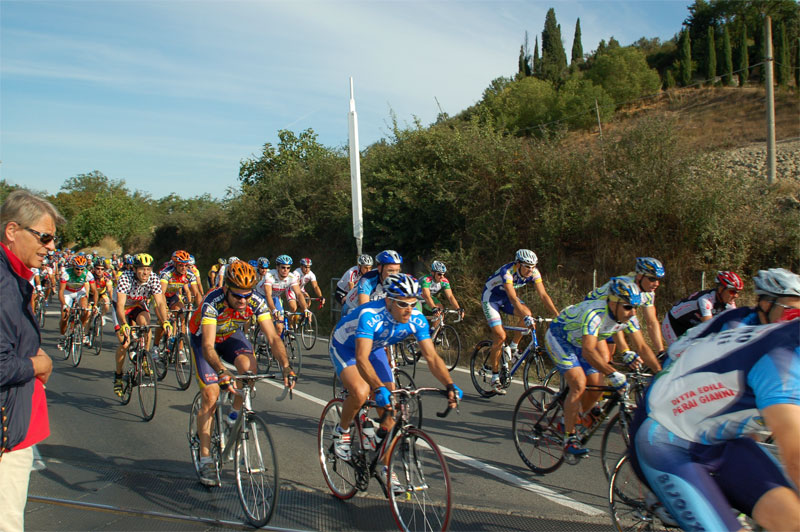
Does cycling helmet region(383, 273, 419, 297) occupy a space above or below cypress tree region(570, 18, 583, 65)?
below

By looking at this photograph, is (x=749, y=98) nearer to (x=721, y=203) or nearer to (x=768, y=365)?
(x=721, y=203)

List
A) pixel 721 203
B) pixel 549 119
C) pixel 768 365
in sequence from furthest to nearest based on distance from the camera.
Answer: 1. pixel 549 119
2. pixel 721 203
3. pixel 768 365

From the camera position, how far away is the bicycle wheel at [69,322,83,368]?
1086 centimetres

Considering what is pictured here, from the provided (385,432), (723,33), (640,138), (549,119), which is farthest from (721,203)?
(723,33)

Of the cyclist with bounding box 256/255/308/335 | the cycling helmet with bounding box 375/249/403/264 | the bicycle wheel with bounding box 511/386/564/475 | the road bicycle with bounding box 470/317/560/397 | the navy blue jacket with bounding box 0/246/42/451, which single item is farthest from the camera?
the cyclist with bounding box 256/255/308/335

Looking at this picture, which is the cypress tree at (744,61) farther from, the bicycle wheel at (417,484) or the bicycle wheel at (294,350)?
the bicycle wheel at (417,484)

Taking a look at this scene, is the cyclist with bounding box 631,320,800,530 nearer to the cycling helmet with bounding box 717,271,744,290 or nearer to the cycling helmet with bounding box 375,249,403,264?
the cycling helmet with bounding box 717,271,744,290

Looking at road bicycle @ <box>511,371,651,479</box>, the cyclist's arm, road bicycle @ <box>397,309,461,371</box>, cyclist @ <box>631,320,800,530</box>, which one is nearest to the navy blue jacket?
cyclist @ <box>631,320,800,530</box>

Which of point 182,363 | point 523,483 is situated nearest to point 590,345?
point 523,483

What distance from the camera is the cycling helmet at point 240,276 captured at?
4871 mm

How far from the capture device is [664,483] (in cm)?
244

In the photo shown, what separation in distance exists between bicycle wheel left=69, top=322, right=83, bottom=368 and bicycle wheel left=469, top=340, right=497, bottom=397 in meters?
7.78

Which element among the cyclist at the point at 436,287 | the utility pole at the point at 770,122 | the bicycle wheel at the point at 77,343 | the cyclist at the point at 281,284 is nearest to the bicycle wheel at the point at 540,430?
the cyclist at the point at 436,287

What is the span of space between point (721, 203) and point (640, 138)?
2.49 meters
